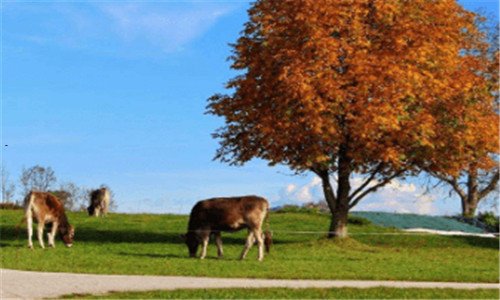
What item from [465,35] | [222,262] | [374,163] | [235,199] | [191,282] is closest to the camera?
[191,282]

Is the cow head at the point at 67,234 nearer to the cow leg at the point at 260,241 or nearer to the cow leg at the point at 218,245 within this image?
the cow leg at the point at 218,245

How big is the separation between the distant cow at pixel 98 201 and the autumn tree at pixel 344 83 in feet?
41.0

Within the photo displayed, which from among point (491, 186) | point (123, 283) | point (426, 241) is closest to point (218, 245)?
point (123, 283)

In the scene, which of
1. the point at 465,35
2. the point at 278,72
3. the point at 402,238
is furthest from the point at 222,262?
the point at 465,35

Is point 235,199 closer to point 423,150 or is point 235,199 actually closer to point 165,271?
point 165,271

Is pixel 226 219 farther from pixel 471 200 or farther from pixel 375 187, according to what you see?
pixel 471 200

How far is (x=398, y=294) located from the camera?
736 inches

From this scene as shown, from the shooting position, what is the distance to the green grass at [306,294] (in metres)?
17.5

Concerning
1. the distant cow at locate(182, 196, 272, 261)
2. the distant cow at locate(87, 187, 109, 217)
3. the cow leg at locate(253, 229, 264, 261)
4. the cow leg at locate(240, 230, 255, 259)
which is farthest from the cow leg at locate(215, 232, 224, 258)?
the distant cow at locate(87, 187, 109, 217)

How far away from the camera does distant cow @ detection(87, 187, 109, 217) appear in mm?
47594

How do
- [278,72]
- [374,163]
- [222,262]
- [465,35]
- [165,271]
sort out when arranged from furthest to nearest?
1. [465,35]
2. [374,163]
3. [278,72]
4. [222,262]
5. [165,271]

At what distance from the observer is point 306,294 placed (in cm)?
1814

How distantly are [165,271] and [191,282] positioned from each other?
9.53 ft

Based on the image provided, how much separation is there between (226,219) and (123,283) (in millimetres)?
8501
